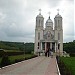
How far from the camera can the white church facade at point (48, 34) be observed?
254ft

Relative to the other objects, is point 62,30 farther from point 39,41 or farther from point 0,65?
point 0,65

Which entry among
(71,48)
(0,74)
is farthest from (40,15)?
(0,74)

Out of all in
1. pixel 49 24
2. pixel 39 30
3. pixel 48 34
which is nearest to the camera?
pixel 48 34

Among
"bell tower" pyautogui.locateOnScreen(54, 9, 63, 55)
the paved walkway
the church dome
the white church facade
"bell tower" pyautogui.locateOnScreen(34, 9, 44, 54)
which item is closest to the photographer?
the paved walkway

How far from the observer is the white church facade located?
254ft

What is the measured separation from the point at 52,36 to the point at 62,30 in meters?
3.73

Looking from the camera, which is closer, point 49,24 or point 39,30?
point 39,30

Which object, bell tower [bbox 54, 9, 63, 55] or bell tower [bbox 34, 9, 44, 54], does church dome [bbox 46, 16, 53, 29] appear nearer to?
bell tower [bbox 54, 9, 63, 55]

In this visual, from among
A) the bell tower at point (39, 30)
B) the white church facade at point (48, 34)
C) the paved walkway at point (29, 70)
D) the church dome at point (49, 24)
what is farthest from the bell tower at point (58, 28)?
the paved walkway at point (29, 70)

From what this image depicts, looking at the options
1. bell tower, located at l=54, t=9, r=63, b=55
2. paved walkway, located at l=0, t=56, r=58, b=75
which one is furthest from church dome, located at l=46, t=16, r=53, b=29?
paved walkway, located at l=0, t=56, r=58, b=75

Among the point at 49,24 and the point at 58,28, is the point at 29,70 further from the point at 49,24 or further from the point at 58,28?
the point at 49,24

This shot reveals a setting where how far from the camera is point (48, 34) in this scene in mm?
78688

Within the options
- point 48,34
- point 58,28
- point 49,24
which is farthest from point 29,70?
point 49,24

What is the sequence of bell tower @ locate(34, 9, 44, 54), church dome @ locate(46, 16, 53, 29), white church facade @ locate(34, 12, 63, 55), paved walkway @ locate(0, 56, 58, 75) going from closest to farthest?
paved walkway @ locate(0, 56, 58, 75)
white church facade @ locate(34, 12, 63, 55)
bell tower @ locate(34, 9, 44, 54)
church dome @ locate(46, 16, 53, 29)
